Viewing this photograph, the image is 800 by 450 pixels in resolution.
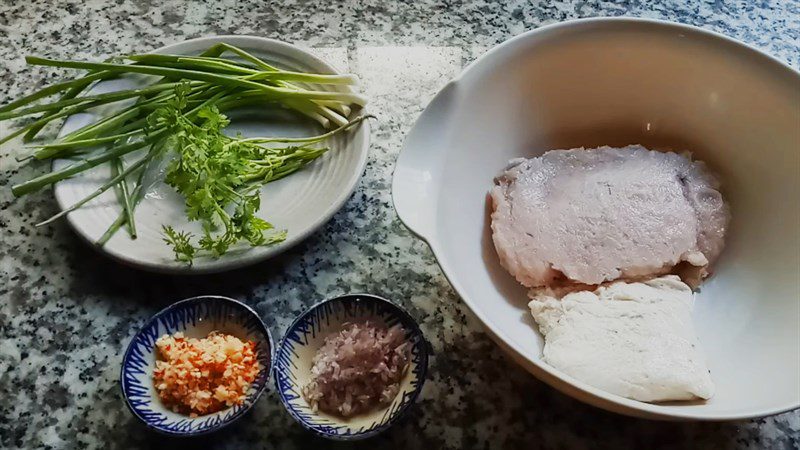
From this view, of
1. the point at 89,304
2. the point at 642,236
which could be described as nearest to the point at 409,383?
the point at 642,236

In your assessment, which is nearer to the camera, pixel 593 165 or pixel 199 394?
pixel 199 394

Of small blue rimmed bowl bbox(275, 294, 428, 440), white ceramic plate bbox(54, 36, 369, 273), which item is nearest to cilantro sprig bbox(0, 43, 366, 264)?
white ceramic plate bbox(54, 36, 369, 273)

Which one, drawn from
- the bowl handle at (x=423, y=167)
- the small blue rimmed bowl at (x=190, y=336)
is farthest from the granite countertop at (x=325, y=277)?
the bowl handle at (x=423, y=167)

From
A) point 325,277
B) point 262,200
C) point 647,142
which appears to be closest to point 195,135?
point 262,200

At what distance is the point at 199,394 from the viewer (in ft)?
2.79

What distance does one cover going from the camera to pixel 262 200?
1085 mm

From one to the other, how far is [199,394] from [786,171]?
817mm

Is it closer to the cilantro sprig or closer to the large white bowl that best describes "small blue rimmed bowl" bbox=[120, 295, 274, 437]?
the cilantro sprig

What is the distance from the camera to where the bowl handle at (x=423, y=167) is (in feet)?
2.77

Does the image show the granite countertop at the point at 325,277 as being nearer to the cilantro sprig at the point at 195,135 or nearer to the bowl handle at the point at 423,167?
the cilantro sprig at the point at 195,135

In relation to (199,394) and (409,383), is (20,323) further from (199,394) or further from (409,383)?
(409,383)

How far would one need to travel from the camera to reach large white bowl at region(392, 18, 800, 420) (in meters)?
0.87

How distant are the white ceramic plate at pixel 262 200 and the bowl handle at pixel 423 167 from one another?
169 mm

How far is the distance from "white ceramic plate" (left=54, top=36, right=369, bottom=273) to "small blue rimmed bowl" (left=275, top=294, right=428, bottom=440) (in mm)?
137
